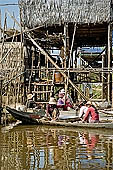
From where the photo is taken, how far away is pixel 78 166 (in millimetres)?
7105

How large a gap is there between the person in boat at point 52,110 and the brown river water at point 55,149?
0.93 m

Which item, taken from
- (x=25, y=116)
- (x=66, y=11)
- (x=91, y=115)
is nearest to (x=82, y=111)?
(x=91, y=115)

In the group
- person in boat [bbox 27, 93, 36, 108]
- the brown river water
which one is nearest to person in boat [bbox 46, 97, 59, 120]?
the brown river water

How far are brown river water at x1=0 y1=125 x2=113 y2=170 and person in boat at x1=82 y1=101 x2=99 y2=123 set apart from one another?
49cm

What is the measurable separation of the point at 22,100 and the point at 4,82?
195cm

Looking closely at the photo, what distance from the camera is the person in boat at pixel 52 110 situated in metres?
13.8

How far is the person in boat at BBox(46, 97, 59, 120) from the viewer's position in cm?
1384

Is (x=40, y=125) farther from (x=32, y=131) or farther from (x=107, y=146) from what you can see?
(x=107, y=146)

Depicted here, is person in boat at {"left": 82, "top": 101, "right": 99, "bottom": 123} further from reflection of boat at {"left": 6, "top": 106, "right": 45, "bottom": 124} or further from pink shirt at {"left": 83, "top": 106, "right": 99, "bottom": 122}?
reflection of boat at {"left": 6, "top": 106, "right": 45, "bottom": 124}

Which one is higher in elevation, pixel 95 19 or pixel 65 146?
pixel 95 19

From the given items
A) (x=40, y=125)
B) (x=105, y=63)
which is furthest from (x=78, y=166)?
(x=105, y=63)

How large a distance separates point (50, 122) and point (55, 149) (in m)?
4.55

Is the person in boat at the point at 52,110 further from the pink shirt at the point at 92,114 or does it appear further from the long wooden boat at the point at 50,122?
the pink shirt at the point at 92,114

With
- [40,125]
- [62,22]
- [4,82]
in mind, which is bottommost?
[40,125]
